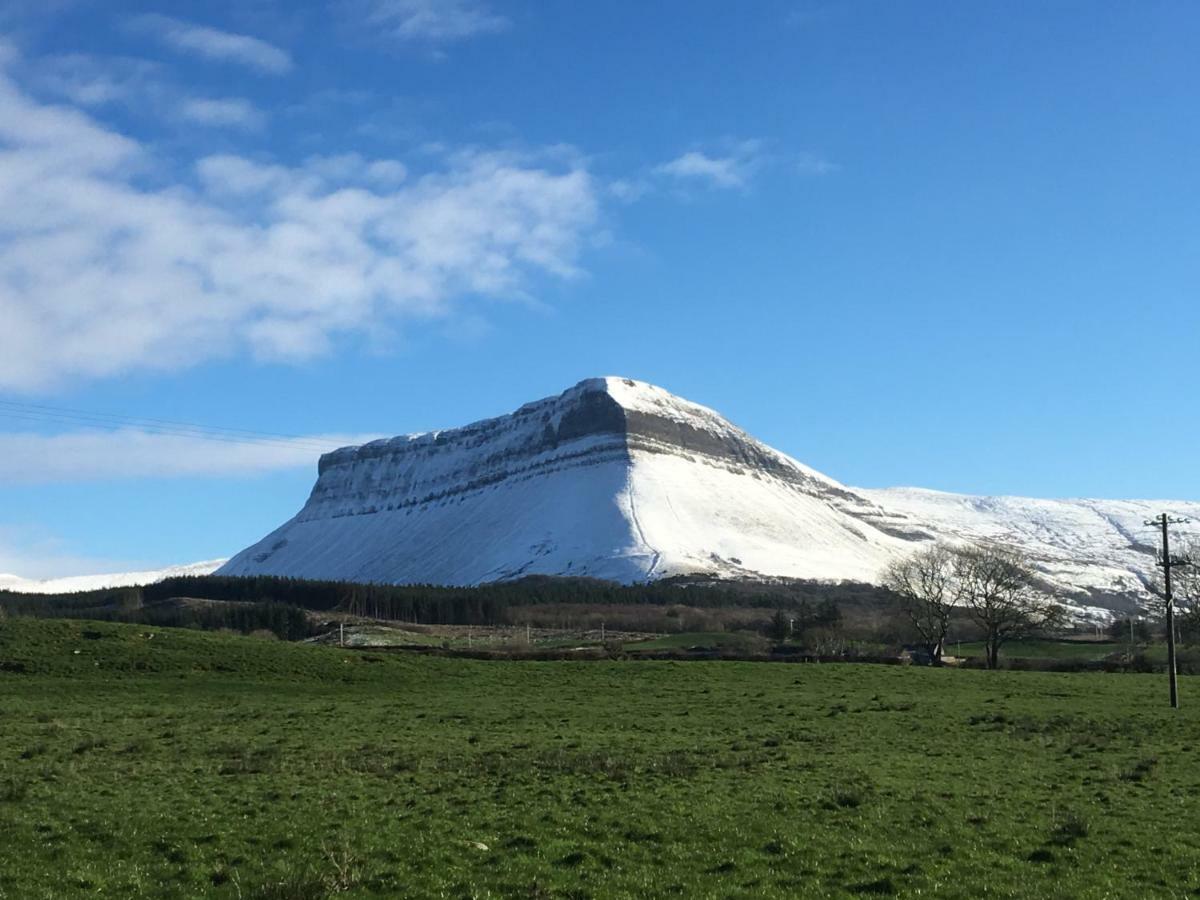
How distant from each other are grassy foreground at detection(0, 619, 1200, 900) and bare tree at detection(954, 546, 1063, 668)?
3536 cm

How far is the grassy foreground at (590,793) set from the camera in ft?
59.7

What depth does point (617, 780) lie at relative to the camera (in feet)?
89.1

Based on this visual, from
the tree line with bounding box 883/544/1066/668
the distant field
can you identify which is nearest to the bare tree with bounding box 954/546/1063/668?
the tree line with bounding box 883/544/1066/668

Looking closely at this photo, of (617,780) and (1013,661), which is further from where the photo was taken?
(1013,661)

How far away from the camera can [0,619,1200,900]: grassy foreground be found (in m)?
18.2

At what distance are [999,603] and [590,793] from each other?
231ft

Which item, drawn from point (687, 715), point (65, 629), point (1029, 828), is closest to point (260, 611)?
point (65, 629)

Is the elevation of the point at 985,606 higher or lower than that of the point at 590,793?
higher

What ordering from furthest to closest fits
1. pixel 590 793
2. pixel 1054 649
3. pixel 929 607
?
pixel 1054 649 < pixel 929 607 < pixel 590 793

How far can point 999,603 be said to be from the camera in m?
88.3

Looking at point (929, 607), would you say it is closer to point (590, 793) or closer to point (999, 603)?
point (999, 603)

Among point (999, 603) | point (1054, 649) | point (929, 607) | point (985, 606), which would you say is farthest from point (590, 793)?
point (1054, 649)

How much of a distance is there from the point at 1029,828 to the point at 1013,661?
194 feet

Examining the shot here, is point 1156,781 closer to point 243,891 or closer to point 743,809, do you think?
point 743,809
